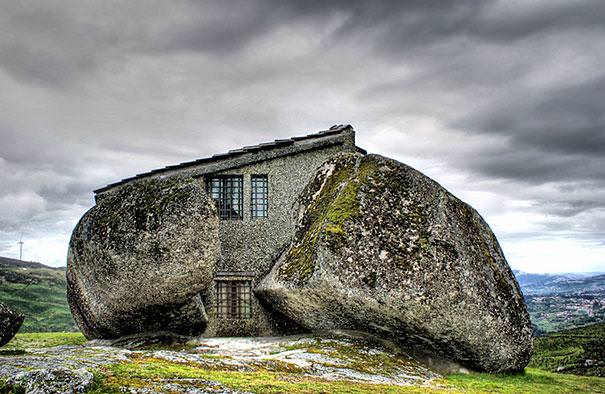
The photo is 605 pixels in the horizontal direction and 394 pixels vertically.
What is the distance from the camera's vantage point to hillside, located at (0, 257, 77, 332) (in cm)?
9338

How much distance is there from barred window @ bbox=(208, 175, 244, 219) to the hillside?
7175cm

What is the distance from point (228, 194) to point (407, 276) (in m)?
11.0

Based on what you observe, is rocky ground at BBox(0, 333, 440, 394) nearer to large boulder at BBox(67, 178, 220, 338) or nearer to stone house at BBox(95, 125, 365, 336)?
large boulder at BBox(67, 178, 220, 338)

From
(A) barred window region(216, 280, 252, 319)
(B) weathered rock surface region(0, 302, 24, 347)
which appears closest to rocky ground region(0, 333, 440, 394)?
(B) weathered rock surface region(0, 302, 24, 347)

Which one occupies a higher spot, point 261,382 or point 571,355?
point 261,382

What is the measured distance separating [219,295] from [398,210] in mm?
10036

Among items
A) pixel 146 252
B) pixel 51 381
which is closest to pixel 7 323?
pixel 146 252

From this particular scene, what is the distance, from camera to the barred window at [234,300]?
74.4ft

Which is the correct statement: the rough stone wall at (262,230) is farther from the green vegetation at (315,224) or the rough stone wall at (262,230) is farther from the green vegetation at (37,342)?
the green vegetation at (37,342)

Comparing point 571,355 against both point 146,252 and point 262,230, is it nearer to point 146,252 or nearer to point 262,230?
point 262,230

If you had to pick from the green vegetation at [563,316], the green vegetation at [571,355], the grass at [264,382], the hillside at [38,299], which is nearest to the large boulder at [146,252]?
the grass at [264,382]

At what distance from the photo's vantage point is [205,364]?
11562 millimetres

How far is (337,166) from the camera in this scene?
774 inches

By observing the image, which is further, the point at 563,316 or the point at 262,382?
the point at 563,316
